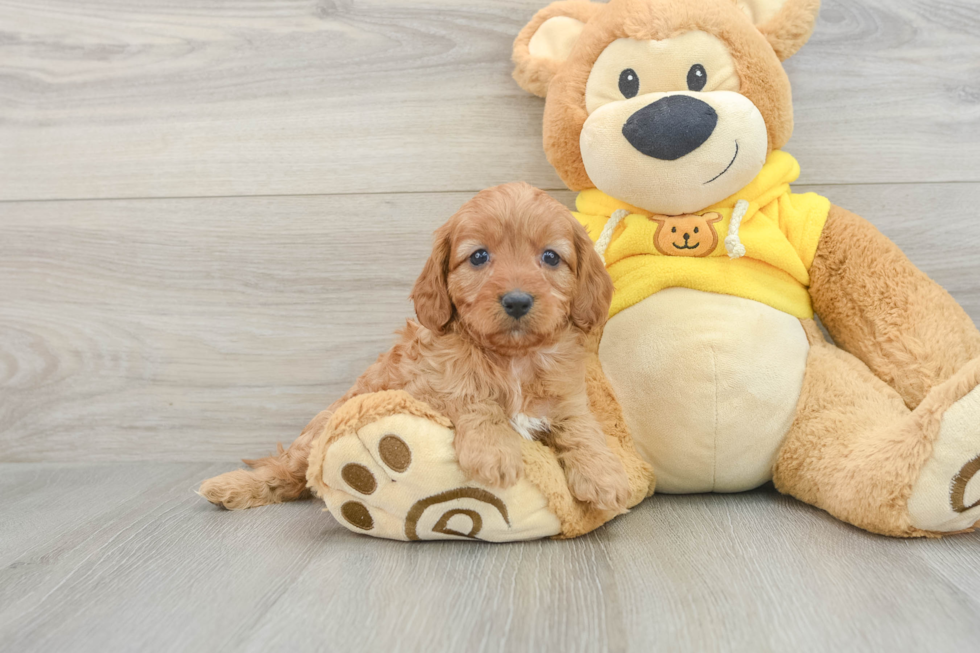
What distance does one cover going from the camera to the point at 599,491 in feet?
3.80

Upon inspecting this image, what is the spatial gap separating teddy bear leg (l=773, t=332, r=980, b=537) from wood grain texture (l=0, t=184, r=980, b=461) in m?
0.76

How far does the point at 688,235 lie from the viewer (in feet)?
4.51

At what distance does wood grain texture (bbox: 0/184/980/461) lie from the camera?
176cm

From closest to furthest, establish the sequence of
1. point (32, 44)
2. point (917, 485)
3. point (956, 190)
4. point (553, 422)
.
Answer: point (917, 485), point (553, 422), point (956, 190), point (32, 44)

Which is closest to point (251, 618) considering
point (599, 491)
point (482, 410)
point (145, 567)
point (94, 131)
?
point (145, 567)

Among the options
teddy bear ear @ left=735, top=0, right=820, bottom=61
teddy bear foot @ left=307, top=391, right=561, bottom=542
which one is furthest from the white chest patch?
teddy bear ear @ left=735, top=0, right=820, bottom=61

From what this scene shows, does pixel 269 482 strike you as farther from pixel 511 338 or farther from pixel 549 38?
pixel 549 38

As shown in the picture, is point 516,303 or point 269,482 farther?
point 269,482

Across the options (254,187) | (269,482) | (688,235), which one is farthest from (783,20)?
(269,482)

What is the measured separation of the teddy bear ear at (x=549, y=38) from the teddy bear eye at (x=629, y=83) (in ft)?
0.65

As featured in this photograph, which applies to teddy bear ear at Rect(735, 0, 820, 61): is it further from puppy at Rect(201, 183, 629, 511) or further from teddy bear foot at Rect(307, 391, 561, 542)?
teddy bear foot at Rect(307, 391, 561, 542)

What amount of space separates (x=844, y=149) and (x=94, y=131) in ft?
6.34

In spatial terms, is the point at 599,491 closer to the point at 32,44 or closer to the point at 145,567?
the point at 145,567

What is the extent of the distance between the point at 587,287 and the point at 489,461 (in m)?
0.36
